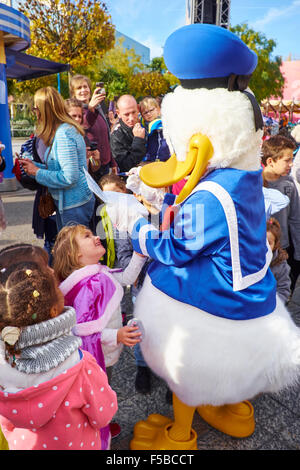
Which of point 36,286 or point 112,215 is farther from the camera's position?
point 112,215

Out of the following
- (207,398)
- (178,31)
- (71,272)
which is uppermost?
(178,31)

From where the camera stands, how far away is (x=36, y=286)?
3.48 ft

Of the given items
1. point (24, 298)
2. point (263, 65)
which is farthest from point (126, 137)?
point (263, 65)

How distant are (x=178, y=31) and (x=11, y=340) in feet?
4.15

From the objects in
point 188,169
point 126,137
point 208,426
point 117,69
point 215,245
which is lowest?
point 208,426

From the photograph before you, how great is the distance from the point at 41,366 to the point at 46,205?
1890 mm

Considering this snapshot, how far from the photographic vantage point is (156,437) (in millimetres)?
1774

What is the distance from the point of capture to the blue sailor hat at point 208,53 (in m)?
1.37

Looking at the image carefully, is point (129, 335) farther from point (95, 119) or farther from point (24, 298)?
point (95, 119)

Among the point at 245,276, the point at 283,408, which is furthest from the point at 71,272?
the point at 283,408

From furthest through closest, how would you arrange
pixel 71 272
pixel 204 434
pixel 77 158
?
pixel 77 158 → pixel 204 434 → pixel 71 272

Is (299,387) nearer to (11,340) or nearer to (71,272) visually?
(71,272)

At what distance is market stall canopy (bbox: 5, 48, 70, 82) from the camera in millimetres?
8172

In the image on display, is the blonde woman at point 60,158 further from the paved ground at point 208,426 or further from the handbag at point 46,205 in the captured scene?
the paved ground at point 208,426
